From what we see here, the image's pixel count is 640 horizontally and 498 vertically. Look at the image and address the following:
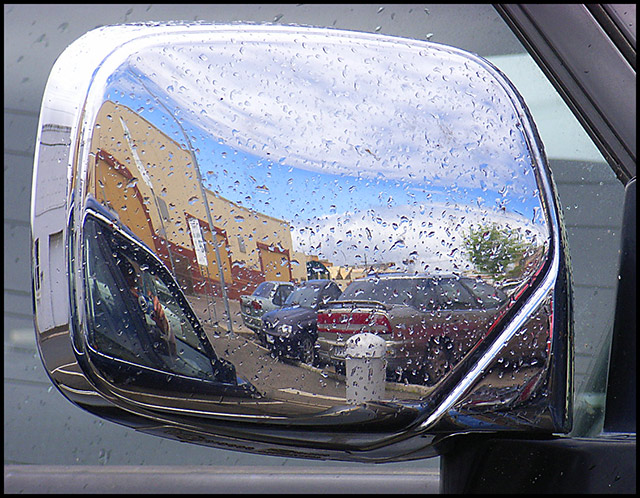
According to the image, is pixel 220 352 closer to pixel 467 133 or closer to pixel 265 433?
pixel 265 433

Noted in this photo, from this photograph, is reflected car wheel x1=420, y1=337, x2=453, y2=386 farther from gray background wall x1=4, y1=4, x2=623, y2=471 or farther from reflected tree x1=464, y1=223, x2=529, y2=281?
gray background wall x1=4, y1=4, x2=623, y2=471

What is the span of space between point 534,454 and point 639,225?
0.25 metres

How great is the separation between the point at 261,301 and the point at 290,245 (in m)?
0.04

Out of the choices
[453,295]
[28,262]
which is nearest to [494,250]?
[453,295]

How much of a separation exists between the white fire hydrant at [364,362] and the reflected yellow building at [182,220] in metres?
0.07

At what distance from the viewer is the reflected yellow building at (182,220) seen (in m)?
0.51

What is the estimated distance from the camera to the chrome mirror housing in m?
0.51

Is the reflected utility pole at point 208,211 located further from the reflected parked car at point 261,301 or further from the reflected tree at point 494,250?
the reflected tree at point 494,250

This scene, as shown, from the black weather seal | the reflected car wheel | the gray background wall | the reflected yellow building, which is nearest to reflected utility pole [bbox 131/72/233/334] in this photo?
the reflected yellow building

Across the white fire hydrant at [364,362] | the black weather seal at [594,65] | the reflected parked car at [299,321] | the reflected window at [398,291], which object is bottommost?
the white fire hydrant at [364,362]

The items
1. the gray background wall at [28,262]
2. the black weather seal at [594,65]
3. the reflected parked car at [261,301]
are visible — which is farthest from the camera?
the gray background wall at [28,262]

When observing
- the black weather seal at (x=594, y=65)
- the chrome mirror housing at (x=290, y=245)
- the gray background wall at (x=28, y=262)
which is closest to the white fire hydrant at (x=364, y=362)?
the chrome mirror housing at (x=290, y=245)

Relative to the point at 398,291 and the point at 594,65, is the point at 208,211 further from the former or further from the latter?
the point at 594,65

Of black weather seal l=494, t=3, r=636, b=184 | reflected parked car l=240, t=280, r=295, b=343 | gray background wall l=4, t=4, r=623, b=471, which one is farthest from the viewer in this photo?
gray background wall l=4, t=4, r=623, b=471
